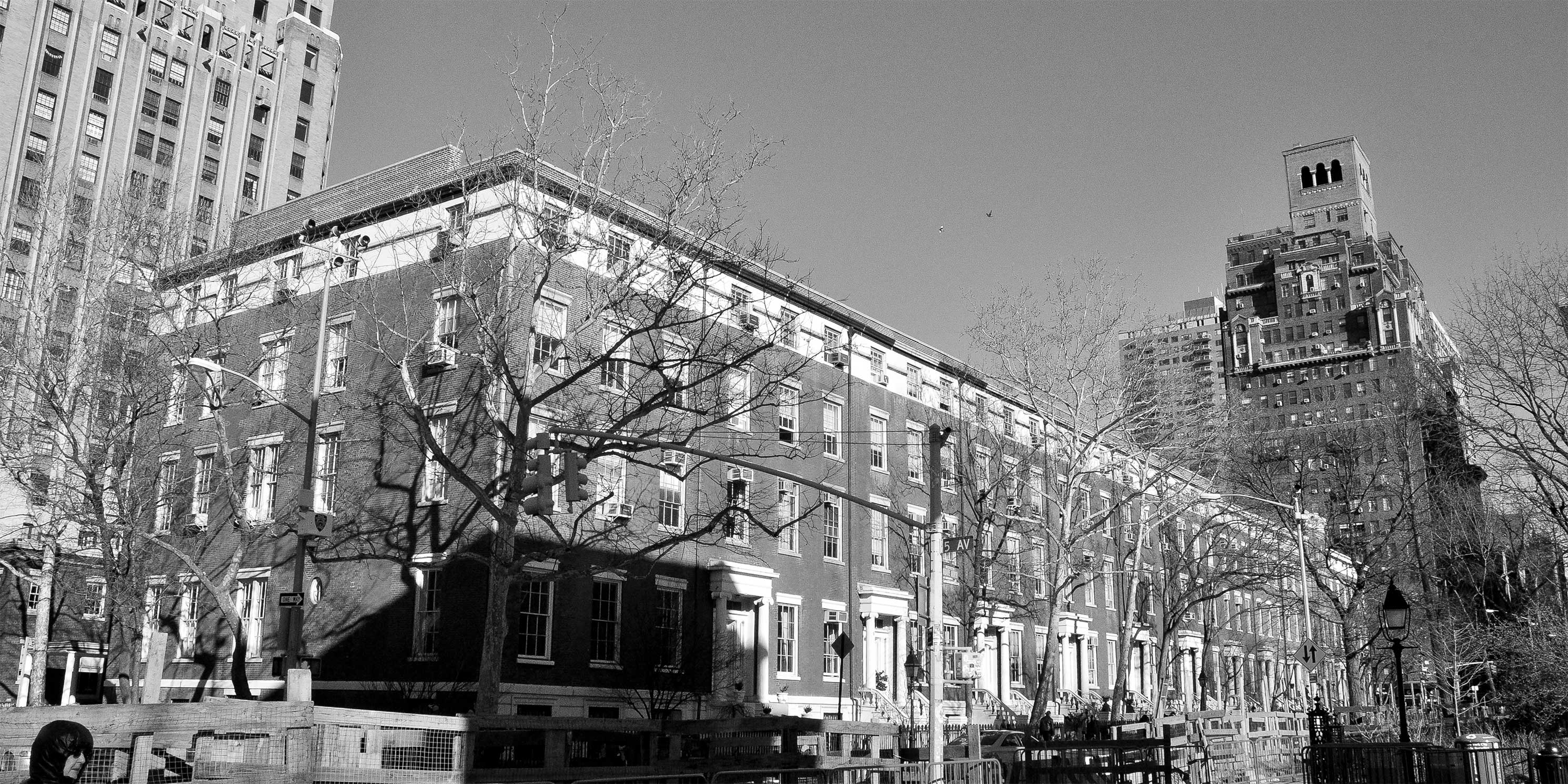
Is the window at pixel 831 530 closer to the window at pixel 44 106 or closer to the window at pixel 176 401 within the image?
the window at pixel 176 401

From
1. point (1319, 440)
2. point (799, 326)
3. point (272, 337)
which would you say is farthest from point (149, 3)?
point (1319, 440)

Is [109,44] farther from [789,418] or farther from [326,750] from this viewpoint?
[326,750]

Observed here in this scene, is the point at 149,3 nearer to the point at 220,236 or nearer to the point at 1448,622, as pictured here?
the point at 220,236

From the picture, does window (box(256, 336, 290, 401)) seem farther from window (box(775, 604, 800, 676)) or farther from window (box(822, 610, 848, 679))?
window (box(822, 610, 848, 679))

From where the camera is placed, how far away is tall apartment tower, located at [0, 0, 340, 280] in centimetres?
7406

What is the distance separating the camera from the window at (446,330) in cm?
3247

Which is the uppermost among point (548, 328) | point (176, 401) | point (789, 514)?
point (548, 328)

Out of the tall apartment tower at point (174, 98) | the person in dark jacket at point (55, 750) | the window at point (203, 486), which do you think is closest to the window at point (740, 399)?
the window at point (203, 486)

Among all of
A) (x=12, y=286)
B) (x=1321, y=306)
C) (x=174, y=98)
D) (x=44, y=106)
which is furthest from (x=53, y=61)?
(x=1321, y=306)

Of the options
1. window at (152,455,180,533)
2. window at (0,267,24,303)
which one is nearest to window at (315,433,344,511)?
window at (152,455,180,533)

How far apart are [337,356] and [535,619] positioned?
1057 cm

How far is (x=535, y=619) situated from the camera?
31.5m

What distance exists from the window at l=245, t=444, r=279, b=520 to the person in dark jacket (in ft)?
99.2

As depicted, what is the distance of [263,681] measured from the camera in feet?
110
